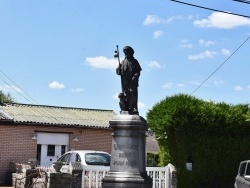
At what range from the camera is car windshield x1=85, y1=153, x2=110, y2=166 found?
52.2ft

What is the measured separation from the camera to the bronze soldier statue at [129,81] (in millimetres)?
11531

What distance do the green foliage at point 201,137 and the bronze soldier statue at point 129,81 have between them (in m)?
6.33

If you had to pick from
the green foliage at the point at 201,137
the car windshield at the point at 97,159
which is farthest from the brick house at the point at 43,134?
the car windshield at the point at 97,159

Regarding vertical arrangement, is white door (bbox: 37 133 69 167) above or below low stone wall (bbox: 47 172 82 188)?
above

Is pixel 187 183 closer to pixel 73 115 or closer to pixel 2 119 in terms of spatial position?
pixel 2 119

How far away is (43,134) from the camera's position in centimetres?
2431

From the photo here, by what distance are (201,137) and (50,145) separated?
9667 millimetres

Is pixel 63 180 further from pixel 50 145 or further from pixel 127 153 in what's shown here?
pixel 50 145

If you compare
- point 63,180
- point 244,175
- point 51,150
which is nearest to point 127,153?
point 63,180

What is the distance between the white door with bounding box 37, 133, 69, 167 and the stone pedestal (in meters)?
13.7

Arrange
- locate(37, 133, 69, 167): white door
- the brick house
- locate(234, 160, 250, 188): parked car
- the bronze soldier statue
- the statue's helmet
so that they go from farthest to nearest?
locate(37, 133, 69, 167): white door
the brick house
locate(234, 160, 250, 188): parked car
the statue's helmet
the bronze soldier statue

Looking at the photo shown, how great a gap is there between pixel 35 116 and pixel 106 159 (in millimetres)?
10113

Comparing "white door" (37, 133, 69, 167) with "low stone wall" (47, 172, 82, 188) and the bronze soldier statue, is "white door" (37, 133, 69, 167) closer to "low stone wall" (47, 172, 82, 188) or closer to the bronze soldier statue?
"low stone wall" (47, 172, 82, 188)

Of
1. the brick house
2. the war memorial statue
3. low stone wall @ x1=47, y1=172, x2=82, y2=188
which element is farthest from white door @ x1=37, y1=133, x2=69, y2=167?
the war memorial statue
